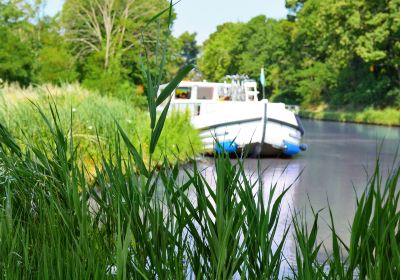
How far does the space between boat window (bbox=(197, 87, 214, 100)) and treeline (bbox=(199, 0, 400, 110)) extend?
2329cm

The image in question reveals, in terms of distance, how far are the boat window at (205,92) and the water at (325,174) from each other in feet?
9.17

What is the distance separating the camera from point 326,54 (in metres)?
62.8

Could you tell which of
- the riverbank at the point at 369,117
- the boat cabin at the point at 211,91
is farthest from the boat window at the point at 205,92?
the riverbank at the point at 369,117

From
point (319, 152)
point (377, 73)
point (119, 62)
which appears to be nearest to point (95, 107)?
point (319, 152)

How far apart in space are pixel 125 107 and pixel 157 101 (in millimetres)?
12032

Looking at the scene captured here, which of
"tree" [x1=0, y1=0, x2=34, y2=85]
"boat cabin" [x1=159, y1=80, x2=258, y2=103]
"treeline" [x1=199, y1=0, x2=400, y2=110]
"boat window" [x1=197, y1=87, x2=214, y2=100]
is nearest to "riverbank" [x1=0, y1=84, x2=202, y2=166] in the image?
"boat cabin" [x1=159, y1=80, x2=258, y2=103]

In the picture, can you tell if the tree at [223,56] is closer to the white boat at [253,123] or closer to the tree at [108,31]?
the tree at [108,31]

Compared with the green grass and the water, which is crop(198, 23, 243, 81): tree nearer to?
the water

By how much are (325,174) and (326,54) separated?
163 ft

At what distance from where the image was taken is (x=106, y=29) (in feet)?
137

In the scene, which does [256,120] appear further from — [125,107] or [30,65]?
[30,65]

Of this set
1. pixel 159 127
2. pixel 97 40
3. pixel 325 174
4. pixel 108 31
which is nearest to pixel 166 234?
pixel 159 127

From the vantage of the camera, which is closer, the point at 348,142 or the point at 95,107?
the point at 95,107

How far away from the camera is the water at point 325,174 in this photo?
27.6 feet
